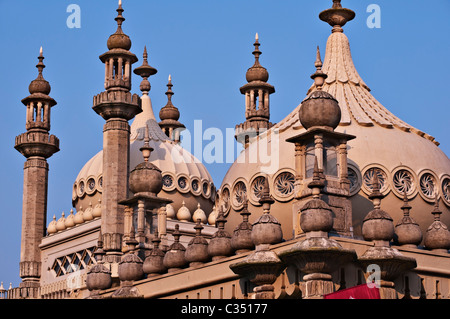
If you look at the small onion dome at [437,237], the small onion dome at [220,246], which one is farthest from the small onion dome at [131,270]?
the small onion dome at [437,237]

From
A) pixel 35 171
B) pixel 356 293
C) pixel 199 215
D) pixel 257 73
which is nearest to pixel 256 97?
pixel 257 73

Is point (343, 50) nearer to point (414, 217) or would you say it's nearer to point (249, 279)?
point (414, 217)

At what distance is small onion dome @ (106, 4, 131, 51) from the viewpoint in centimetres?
5316

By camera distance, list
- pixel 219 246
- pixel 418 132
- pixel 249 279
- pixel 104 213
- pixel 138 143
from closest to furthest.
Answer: pixel 249 279
pixel 219 246
pixel 418 132
pixel 104 213
pixel 138 143

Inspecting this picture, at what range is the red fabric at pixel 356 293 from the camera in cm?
3038

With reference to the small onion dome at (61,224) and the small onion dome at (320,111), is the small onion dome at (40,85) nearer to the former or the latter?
the small onion dome at (61,224)

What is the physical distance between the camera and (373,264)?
3219cm

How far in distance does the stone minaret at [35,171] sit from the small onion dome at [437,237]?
87.8 feet

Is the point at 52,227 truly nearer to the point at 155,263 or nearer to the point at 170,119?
the point at 170,119

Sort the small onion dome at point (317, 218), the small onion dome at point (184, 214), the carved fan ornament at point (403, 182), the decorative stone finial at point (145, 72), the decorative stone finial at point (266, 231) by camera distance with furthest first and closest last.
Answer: the decorative stone finial at point (145, 72) < the small onion dome at point (184, 214) < the carved fan ornament at point (403, 182) < the decorative stone finial at point (266, 231) < the small onion dome at point (317, 218)

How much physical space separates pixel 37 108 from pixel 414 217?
2846cm

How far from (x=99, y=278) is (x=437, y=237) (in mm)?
13493

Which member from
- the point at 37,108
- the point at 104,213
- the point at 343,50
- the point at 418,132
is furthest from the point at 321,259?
the point at 37,108

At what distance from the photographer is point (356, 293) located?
3048cm
